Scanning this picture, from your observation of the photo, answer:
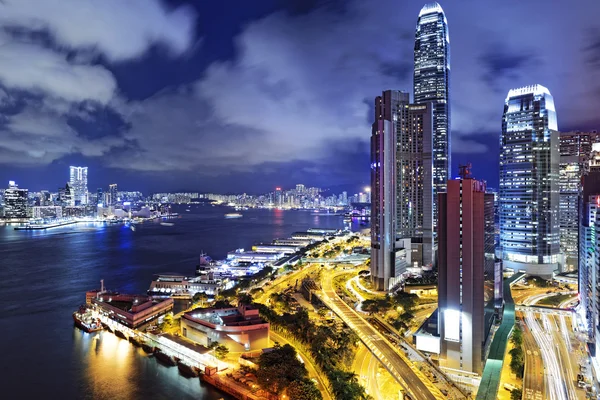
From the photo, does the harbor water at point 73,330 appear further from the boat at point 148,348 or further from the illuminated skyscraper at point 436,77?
the illuminated skyscraper at point 436,77

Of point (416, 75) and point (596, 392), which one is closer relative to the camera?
point (596, 392)

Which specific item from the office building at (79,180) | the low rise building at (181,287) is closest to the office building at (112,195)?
the office building at (79,180)

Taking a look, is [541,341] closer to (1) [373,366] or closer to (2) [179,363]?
(1) [373,366]

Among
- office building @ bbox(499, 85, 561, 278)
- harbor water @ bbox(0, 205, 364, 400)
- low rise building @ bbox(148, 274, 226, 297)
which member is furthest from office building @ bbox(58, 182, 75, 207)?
office building @ bbox(499, 85, 561, 278)

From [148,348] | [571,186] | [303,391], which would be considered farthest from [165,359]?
[571,186]

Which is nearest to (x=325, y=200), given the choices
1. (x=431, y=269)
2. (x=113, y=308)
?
(x=431, y=269)

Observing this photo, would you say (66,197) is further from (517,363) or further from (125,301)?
(517,363)

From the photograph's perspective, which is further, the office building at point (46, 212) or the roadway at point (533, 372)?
the office building at point (46, 212)
